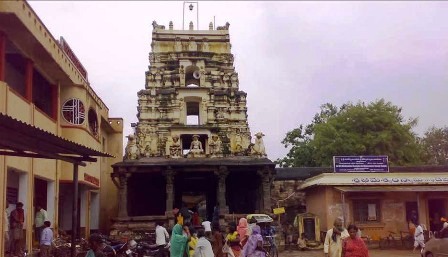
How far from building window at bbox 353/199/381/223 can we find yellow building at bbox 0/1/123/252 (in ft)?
36.7

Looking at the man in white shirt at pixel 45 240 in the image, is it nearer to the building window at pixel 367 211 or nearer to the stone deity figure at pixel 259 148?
the stone deity figure at pixel 259 148

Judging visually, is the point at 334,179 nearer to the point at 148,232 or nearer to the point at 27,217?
the point at 148,232

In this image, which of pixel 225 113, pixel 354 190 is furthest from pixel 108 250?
pixel 225 113

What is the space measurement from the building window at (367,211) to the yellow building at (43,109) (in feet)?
36.7

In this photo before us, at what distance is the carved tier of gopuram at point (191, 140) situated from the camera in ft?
77.8

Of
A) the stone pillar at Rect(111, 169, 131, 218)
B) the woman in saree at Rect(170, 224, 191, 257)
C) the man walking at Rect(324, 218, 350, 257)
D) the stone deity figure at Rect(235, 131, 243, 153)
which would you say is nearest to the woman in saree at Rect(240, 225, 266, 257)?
the man walking at Rect(324, 218, 350, 257)

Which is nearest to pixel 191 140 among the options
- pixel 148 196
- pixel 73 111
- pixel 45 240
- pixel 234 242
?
pixel 148 196

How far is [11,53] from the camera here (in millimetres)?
15156

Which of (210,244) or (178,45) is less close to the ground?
(178,45)

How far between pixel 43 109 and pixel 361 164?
13.7 meters

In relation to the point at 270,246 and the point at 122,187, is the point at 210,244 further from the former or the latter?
the point at 122,187

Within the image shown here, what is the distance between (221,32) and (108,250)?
71.4 ft

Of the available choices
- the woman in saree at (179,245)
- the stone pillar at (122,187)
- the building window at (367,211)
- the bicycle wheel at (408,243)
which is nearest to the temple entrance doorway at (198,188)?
the stone pillar at (122,187)

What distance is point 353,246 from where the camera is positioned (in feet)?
25.6
